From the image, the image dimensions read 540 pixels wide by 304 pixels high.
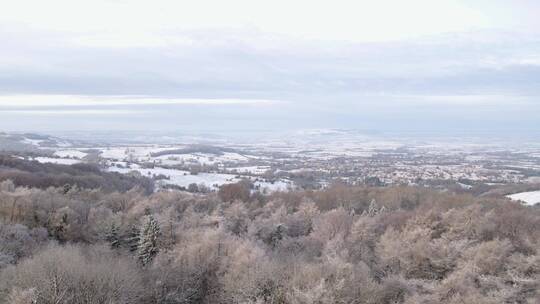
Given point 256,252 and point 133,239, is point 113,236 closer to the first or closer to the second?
point 133,239

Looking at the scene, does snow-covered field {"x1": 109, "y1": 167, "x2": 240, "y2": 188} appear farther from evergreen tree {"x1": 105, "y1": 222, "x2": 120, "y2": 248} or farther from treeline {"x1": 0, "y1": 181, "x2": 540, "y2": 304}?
Result: evergreen tree {"x1": 105, "y1": 222, "x2": 120, "y2": 248}

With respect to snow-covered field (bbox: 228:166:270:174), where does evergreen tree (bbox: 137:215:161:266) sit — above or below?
above

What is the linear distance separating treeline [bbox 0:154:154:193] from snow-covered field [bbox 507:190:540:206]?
61272mm

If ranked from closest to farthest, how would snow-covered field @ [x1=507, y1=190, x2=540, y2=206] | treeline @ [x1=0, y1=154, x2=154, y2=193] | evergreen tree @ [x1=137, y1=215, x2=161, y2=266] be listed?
evergreen tree @ [x1=137, y1=215, x2=161, y2=266], treeline @ [x1=0, y1=154, x2=154, y2=193], snow-covered field @ [x1=507, y1=190, x2=540, y2=206]

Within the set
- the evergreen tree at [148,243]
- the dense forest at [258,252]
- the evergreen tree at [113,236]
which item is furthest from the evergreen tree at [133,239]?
the evergreen tree at [148,243]

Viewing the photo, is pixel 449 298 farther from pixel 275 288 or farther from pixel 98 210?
pixel 98 210

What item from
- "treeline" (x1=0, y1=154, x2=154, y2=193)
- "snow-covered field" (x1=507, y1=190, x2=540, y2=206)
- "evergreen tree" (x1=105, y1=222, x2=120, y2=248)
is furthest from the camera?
"snow-covered field" (x1=507, y1=190, x2=540, y2=206)

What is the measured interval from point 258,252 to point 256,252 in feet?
1.03

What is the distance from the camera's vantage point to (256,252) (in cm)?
3509

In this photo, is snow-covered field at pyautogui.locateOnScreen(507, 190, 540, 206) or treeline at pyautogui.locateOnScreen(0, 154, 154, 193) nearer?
treeline at pyautogui.locateOnScreen(0, 154, 154, 193)

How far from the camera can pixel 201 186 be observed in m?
98.6

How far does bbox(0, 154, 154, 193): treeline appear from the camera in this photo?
254 ft

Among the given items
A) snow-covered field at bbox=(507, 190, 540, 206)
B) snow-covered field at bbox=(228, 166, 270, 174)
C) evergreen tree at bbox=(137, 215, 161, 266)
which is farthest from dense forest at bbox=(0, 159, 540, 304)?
snow-covered field at bbox=(228, 166, 270, 174)

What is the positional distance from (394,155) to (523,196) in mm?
91392
